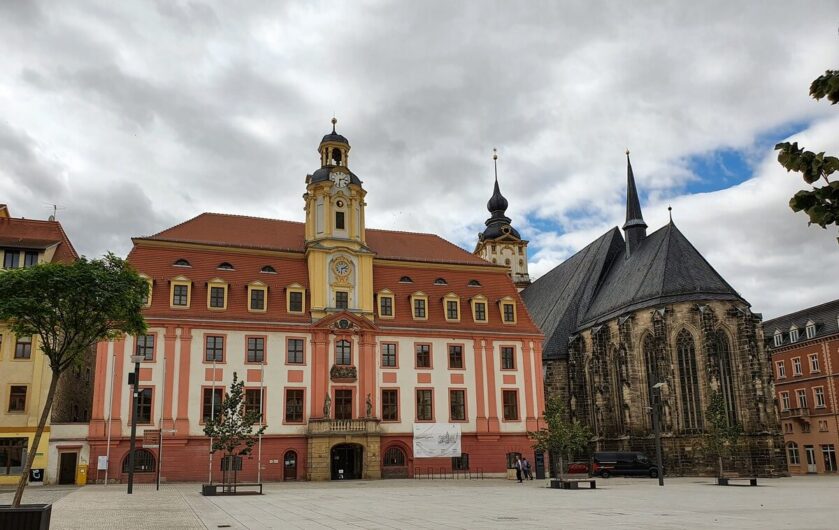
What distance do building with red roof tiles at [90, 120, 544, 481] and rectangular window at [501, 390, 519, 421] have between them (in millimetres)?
92

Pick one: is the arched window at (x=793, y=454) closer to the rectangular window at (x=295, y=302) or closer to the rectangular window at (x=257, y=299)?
the rectangular window at (x=295, y=302)

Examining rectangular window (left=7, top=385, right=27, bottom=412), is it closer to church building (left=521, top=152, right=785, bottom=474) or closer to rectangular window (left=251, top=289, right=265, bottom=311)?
rectangular window (left=251, top=289, right=265, bottom=311)

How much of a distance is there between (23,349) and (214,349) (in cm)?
1043

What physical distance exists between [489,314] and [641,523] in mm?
32661

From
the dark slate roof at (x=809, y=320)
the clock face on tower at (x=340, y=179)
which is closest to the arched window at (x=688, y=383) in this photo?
the dark slate roof at (x=809, y=320)

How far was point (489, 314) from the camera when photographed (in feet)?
162

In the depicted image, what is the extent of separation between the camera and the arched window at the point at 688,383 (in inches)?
2045

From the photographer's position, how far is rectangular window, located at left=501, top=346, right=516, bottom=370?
4822 centimetres

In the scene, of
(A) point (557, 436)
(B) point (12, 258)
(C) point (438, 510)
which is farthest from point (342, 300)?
(C) point (438, 510)

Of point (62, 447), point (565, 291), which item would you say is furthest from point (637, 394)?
point (62, 447)

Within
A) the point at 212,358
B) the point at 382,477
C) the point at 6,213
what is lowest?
the point at 382,477

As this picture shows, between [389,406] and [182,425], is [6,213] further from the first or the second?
[389,406]

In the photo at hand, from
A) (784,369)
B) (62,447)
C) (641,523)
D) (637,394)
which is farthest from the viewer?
(784,369)

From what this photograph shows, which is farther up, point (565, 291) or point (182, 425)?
point (565, 291)
